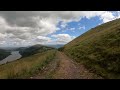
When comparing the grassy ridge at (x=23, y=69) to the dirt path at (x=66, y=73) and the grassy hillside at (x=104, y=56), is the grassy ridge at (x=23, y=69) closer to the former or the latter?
the dirt path at (x=66, y=73)

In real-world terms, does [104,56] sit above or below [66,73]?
above

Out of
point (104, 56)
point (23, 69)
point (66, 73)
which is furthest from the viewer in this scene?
point (104, 56)

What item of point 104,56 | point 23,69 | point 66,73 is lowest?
point 66,73

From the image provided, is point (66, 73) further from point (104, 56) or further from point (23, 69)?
point (104, 56)

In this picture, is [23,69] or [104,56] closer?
[23,69]

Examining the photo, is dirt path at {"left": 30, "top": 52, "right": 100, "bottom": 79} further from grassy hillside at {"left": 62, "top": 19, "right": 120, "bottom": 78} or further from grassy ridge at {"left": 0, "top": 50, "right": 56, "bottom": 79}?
grassy ridge at {"left": 0, "top": 50, "right": 56, "bottom": 79}

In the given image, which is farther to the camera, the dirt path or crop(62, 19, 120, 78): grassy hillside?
crop(62, 19, 120, 78): grassy hillside

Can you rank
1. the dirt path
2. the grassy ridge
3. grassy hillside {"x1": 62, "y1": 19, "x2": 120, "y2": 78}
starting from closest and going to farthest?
1. the dirt path
2. grassy hillside {"x1": 62, "y1": 19, "x2": 120, "y2": 78}
3. the grassy ridge

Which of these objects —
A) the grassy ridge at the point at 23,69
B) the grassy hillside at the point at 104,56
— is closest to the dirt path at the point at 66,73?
the grassy hillside at the point at 104,56

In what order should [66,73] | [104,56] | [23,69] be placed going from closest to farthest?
1. [66,73]
2. [23,69]
3. [104,56]

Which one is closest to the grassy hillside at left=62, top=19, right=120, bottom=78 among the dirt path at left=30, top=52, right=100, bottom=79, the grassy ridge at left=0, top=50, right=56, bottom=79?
the dirt path at left=30, top=52, right=100, bottom=79

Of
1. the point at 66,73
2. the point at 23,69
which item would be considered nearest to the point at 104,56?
the point at 66,73
